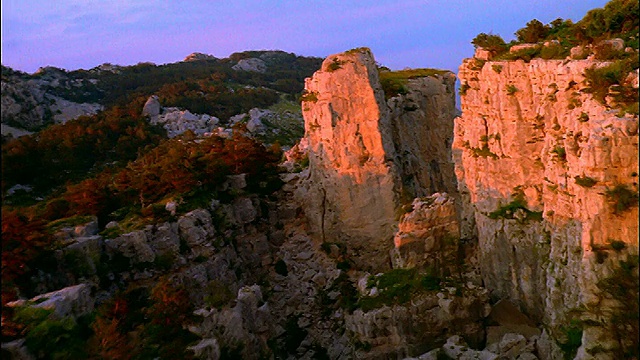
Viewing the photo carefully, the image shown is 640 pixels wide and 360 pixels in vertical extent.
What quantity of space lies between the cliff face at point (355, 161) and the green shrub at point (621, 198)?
1304cm

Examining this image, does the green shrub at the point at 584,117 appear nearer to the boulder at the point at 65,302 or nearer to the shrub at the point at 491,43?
the shrub at the point at 491,43

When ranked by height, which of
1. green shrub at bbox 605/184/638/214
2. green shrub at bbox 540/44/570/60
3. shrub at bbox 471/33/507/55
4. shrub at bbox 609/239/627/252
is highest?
shrub at bbox 471/33/507/55

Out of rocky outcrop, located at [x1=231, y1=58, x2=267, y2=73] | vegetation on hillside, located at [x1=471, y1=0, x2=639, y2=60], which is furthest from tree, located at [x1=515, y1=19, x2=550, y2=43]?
rocky outcrop, located at [x1=231, y1=58, x2=267, y2=73]

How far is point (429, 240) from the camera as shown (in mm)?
19688

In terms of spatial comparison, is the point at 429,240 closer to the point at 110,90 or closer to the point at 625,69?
the point at 625,69

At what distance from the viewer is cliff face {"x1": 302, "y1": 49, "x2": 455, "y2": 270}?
23094 millimetres

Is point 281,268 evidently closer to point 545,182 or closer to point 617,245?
point 545,182

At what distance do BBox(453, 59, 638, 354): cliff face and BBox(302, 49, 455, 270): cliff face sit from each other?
429 cm

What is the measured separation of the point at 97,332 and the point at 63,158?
21.4 meters

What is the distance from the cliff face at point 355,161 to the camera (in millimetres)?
23094

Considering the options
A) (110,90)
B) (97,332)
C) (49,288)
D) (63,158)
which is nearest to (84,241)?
(49,288)

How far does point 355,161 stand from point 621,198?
46.3ft

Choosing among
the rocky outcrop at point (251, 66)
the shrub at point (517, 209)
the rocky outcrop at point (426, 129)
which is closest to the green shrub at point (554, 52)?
the shrub at point (517, 209)

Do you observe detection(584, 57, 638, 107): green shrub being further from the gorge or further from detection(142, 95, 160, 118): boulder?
detection(142, 95, 160, 118): boulder
